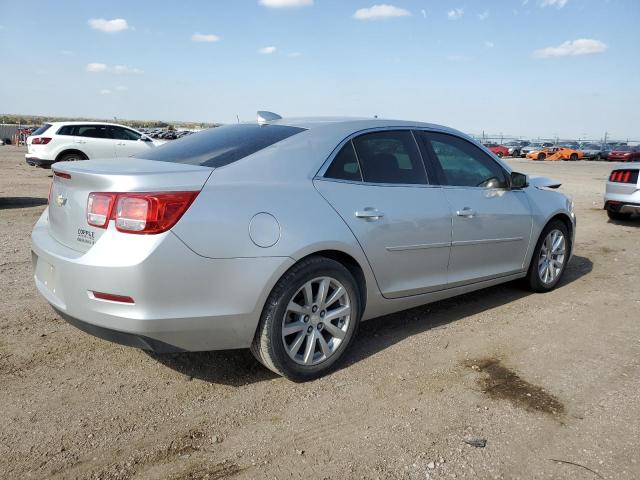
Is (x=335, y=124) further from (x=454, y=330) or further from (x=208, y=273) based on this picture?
(x=454, y=330)

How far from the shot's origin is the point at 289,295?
121 inches

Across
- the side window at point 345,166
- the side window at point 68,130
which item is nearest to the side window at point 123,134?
the side window at point 68,130

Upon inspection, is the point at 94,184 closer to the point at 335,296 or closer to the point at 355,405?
the point at 335,296

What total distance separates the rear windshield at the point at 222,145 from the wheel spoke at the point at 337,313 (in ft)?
3.58

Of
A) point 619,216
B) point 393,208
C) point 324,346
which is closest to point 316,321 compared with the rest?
point 324,346

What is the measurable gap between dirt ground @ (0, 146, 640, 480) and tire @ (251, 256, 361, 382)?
155 millimetres

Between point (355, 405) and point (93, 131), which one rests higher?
point (93, 131)

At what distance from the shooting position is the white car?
577 inches

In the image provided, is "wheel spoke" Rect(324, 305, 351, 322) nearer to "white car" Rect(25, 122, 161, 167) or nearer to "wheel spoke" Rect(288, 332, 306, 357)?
"wheel spoke" Rect(288, 332, 306, 357)

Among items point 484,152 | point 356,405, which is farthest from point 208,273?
point 484,152

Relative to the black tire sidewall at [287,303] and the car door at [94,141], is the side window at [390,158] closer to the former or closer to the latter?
the black tire sidewall at [287,303]

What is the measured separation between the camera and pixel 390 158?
3.82 m

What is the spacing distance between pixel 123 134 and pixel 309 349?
47.2ft

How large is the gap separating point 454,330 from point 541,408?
3.97ft
